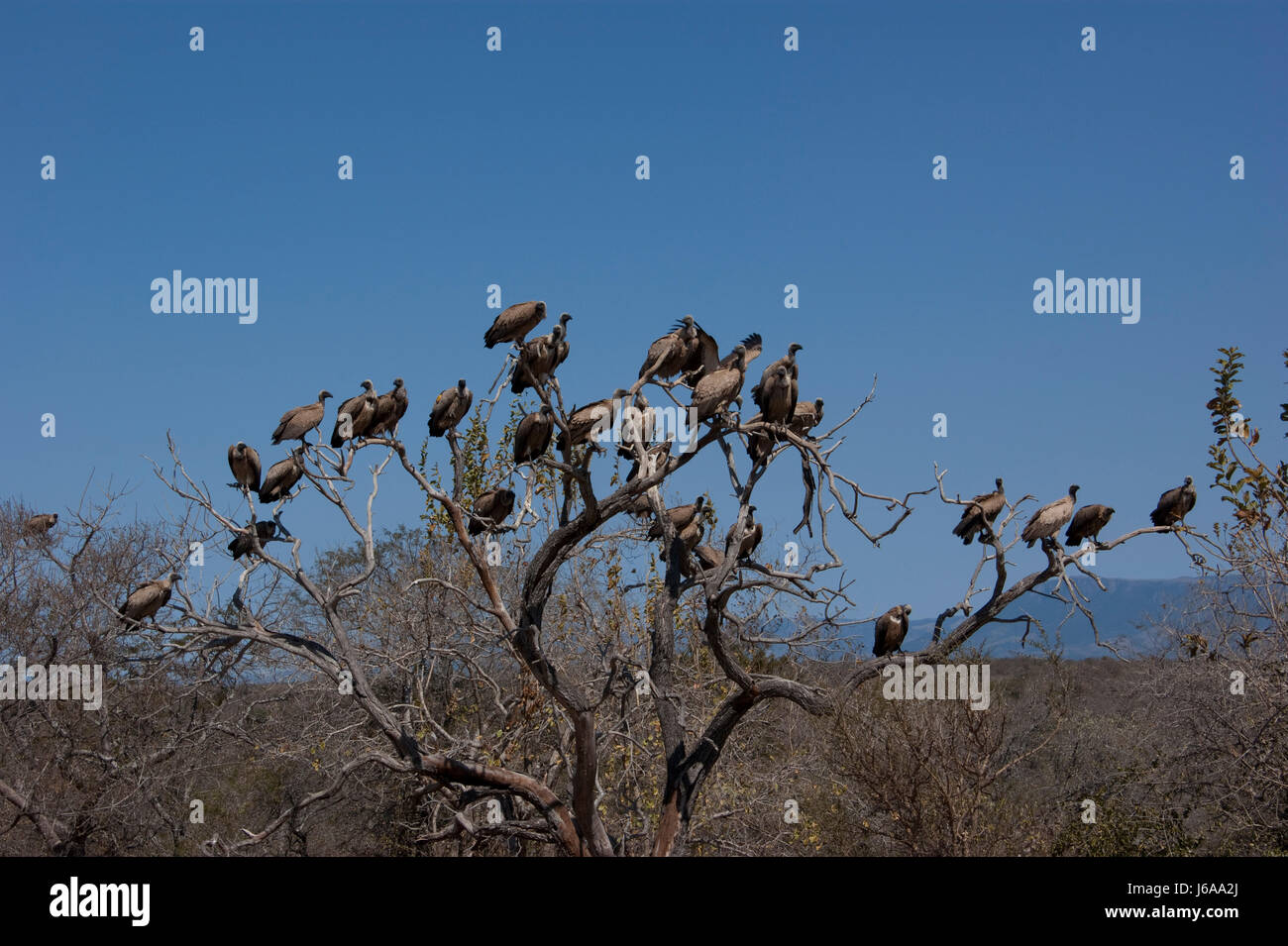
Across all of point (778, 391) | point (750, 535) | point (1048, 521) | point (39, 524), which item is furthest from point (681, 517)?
point (39, 524)

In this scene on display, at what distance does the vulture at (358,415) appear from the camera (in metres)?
11.3

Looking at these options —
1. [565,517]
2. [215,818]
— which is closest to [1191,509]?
[565,517]

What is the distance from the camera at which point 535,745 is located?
16906mm

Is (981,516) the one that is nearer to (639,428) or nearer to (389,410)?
(639,428)

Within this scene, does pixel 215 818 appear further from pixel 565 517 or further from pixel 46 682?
pixel 565 517

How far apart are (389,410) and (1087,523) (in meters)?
6.99

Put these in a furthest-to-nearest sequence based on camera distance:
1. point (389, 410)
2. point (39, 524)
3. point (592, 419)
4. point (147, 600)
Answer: point (39, 524) < point (389, 410) < point (147, 600) < point (592, 419)

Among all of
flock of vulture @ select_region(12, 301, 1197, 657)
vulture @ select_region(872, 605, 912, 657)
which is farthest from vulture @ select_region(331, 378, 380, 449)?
vulture @ select_region(872, 605, 912, 657)

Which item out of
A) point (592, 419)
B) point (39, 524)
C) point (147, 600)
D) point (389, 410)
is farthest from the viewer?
point (39, 524)

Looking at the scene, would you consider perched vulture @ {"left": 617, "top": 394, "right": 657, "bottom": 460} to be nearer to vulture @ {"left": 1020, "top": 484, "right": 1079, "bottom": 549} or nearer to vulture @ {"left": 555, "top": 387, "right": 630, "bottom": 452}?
vulture @ {"left": 555, "top": 387, "right": 630, "bottom": 452}

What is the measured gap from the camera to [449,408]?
11695 millimetres

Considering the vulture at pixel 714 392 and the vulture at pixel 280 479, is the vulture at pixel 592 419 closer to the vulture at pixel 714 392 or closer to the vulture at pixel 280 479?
the vulture at pixel 714 392

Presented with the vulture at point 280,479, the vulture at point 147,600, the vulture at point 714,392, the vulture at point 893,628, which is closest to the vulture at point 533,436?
the vulture at point 714,392
